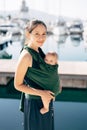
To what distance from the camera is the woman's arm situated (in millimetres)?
1199

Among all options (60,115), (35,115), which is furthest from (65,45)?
(35,115)

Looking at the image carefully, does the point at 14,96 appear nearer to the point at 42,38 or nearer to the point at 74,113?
the point at 74,113

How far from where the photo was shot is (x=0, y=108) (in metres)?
3.88

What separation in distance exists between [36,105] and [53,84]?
108 mm

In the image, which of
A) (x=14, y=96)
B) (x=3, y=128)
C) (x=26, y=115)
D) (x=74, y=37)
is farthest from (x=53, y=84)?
(x=74, y=37)

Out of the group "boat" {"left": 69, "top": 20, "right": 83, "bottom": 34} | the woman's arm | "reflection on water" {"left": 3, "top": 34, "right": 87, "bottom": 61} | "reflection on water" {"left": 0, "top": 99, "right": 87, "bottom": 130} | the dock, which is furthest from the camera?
"boat" {"left": 69, "top": 20, "right": 83, "bottom": 34}

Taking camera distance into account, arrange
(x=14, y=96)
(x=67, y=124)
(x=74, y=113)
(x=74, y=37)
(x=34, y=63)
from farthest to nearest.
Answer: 1. (x=74, y=37)
2. (x=14, y=96)
3. (x=74, y=113)
4. (x=67, y=124)
5. (x=34, y=63)

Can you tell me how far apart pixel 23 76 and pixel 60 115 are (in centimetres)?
254

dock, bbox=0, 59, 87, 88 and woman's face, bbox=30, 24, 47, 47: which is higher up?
woman's face, bbox=30, 24, 47, 47

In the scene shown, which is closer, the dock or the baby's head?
the baby's head

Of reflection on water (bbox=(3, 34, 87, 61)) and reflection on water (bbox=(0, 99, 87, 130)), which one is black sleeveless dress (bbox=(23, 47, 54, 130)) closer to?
reflection on water (bbox=(0, 99, 87, 130))

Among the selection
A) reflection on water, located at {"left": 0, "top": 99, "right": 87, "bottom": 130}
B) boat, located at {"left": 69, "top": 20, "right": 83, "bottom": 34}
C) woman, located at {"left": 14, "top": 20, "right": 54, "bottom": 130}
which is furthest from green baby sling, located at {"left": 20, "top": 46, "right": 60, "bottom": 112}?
boat, located at {"left": 69, "top": 20, "right": 83, "bottom": 34}

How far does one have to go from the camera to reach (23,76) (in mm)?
1217

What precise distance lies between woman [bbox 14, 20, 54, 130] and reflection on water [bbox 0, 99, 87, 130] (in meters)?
1.81
